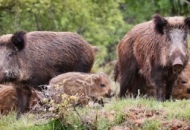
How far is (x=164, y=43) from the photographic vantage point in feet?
42.5

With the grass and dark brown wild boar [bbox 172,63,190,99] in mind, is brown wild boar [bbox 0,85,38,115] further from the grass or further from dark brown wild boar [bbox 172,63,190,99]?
dark brown wild boar [bbox 172,63,190,99]

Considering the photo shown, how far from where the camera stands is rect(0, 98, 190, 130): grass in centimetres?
1082

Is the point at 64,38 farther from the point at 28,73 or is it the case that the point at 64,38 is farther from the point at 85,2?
the point at 85,2

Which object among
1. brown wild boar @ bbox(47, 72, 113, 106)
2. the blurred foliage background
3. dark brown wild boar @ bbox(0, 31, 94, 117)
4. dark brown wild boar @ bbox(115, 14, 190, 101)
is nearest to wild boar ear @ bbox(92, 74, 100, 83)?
brown wild boar @ bbox(47, 72, 113, 106)

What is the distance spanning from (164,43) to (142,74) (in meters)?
1.15

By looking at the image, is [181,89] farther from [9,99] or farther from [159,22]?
[9,99]

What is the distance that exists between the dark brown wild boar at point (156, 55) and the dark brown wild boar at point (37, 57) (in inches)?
30.7

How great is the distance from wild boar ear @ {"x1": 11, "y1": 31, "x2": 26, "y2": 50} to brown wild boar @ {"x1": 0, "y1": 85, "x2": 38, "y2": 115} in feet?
2.89

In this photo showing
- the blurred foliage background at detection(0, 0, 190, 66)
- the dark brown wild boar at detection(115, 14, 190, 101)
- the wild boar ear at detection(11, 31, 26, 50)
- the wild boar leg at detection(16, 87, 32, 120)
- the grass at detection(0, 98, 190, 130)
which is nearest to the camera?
the grass at detection(0, 98, 190, 130)

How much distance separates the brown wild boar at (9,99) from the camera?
13.9 meters

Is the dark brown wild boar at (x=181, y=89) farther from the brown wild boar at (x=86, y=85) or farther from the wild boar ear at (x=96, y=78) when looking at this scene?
the wild boar ear at (x=96, y=78)

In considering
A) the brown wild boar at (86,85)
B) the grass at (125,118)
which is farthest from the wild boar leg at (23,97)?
the grass at (125,118)

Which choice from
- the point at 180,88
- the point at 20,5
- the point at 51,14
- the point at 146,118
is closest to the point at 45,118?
the point at 146,118

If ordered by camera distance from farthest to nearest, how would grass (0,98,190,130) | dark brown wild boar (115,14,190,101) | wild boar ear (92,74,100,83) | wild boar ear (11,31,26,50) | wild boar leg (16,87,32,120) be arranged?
wild boar leg (16,87,32,120) → wild boar ear (11,31,26,50) → wild boar ear (92,74,100,83) → dark brown wild boar (115,14,190,101) → grass (0,98,190,130)
